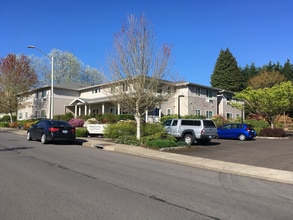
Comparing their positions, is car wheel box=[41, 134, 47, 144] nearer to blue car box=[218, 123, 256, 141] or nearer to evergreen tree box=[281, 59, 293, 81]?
blue car box=[218, 123, 256, 141]

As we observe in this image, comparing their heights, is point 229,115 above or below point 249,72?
below

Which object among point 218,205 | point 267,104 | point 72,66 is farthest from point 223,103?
point 218,205

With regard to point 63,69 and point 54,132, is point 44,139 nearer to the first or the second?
point 54,132

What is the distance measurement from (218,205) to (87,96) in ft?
142

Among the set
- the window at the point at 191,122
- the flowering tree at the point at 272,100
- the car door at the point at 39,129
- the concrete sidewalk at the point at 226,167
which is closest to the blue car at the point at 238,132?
the flowering tree at the point at 272,100

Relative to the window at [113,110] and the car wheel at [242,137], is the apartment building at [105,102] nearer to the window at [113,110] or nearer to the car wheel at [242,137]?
the window at [113,110]

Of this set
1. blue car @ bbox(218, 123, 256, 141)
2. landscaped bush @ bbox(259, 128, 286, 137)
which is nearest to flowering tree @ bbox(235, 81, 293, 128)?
landscaped bush @ bbox(259, 128, 286, 137)

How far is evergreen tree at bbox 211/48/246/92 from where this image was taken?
67.7 m

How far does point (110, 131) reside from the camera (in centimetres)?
2241

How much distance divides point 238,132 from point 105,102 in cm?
1952

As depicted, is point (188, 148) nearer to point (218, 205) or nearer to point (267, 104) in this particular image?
point (218, 205)

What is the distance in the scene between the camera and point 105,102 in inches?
1628

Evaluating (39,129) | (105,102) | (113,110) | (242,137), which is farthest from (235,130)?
(113,110)

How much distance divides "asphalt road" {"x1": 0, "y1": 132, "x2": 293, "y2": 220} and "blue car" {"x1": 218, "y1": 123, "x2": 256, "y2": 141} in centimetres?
1693
